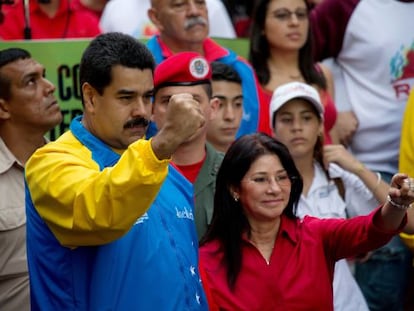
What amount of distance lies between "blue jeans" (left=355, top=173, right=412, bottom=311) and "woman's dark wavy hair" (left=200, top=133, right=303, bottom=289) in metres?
1.62

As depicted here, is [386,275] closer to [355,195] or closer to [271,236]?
[355,195]

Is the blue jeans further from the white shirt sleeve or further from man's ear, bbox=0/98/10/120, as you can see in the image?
man's ear, bbox=0/98/10/120

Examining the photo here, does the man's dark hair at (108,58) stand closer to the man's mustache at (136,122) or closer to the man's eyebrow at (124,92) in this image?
the man's eyebrow at (124,92)

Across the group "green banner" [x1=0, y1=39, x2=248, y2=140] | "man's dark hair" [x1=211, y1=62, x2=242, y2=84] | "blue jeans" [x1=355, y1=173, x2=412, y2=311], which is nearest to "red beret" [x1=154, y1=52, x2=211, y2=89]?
"man's dark hair" [x1=211, y1=62, x2=242, y2=84]

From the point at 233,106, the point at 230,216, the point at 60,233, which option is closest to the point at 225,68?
the point at 233,106

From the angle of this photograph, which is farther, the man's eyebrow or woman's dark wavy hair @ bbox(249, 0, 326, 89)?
woman's dark wavy hair @ bbox(249, 0, 326, 89)

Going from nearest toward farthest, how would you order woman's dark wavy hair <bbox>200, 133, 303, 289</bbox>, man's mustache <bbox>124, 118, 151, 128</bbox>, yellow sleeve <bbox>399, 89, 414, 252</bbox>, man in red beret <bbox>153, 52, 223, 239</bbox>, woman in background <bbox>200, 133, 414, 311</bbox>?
1. man's mustache <bbox>124, 118, 151, 128</bbox>
2. woman in background <bbox>200, 133, 414, 311</bbox>
3. woman's dark wavy hair <bbox>200, 133, 303, 289</bbox>
4. man in red beret <bbox>153, 52, 223, 239</bbox>
5. yellow sleeve <bbox>399, 89, 414, 252</bbox>

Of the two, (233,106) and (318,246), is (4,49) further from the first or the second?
(318,246)

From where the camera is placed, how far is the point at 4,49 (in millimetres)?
5301

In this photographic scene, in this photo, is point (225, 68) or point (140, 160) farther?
point (225, 68)

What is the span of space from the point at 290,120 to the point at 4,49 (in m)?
1.55

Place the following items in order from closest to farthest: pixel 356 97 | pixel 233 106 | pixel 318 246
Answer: pixel 318 246, pixel 233 106, pixel 356 97

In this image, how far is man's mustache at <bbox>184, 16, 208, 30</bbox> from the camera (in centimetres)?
584

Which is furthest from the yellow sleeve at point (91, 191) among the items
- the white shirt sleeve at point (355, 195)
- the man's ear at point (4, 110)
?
the white shirt sleeve at point (355, 195)
